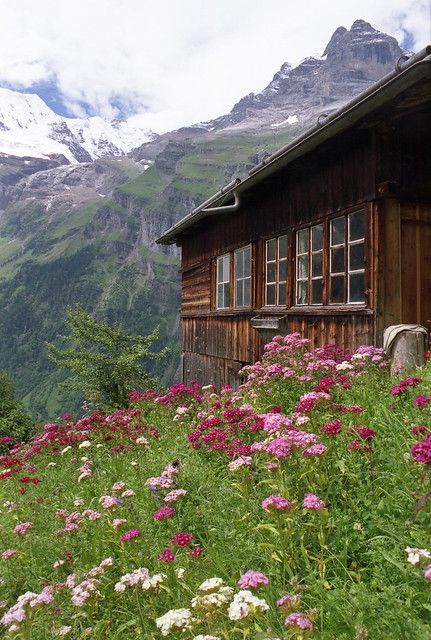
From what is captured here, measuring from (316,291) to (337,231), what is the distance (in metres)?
1.15

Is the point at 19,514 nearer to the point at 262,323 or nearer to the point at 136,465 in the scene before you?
the point at 136,465

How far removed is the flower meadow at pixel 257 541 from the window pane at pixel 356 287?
289cm

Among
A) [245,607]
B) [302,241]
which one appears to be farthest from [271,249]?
[245,607]

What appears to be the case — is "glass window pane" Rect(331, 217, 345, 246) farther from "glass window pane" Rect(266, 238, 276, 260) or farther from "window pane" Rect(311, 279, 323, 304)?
"glass window pane" Rect(266, 238, 276, 260)

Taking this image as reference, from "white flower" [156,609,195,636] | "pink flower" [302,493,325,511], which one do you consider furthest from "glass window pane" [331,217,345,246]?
"white flower" [156,609,195,636]

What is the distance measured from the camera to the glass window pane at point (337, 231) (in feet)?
27.7

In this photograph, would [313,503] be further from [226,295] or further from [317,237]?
[226,295]

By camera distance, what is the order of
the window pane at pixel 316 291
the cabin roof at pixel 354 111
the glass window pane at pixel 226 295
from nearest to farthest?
1. the cabin roof at pixel 354 111
2. the window pane at pixel 316 291
3. the glass window pane at pixel 226 295

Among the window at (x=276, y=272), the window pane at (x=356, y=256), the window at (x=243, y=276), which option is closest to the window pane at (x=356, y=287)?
the window pane at (x=356, y=256)

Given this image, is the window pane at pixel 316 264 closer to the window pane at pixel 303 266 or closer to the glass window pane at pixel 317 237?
the glass window pane at pixel 317 237

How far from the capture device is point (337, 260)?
8.59 metres

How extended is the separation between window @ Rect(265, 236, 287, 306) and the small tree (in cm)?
984

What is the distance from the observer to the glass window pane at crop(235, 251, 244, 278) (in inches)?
509

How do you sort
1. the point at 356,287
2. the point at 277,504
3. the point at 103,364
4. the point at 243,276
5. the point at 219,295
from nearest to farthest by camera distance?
the point at 277,504 → the point at 356,287 → the point at 243,276 → the point at 219,295 → the point at 103,364
